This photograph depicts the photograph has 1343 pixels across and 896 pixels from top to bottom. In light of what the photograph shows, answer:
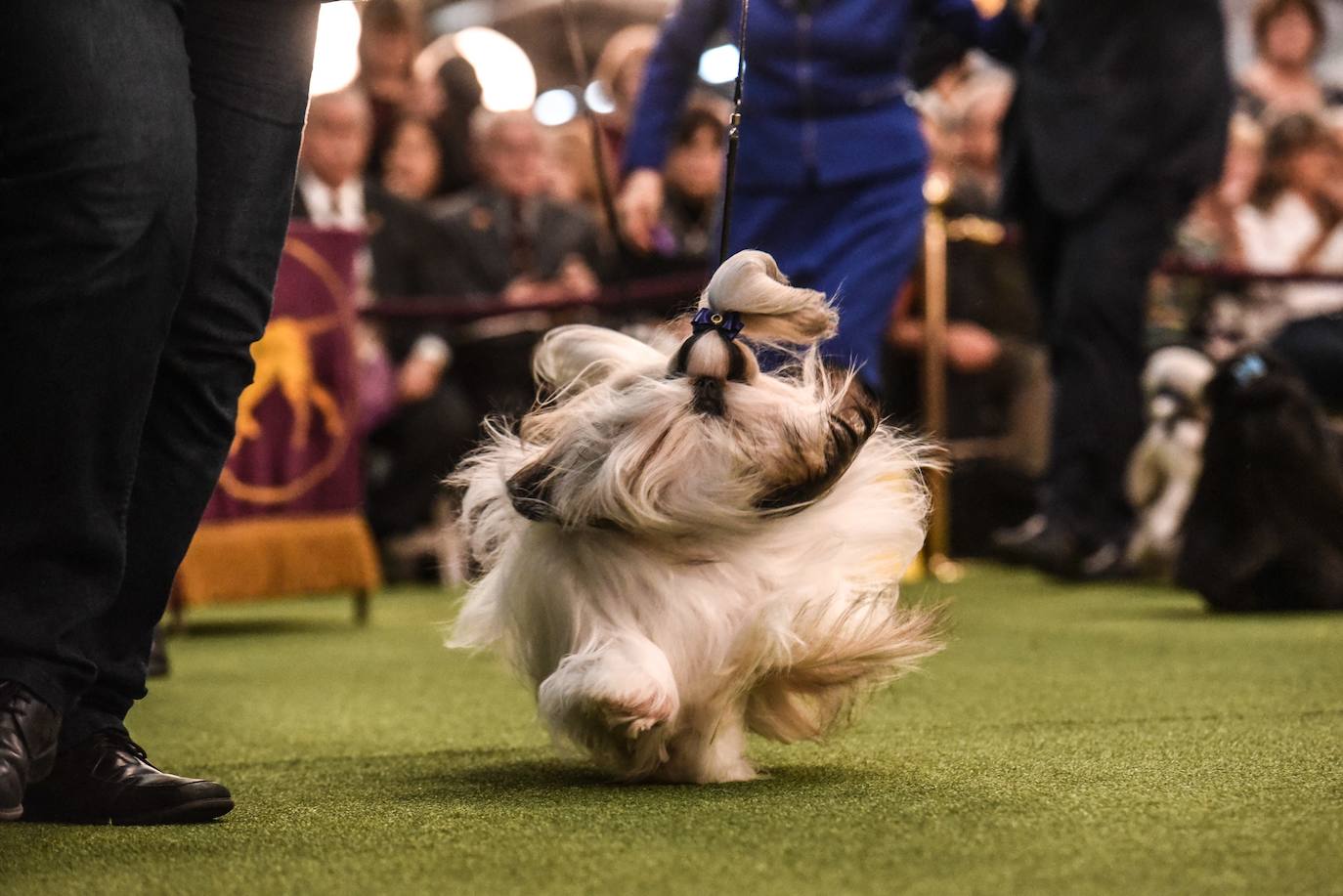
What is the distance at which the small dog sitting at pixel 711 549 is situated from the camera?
Result: 1.88 metres

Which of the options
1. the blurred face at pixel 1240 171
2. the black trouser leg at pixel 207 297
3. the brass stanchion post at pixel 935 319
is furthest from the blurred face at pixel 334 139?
the black trouser leg at pixel 207 297

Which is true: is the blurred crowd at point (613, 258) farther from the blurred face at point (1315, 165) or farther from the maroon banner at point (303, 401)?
the maroon banner at point (303, 401)

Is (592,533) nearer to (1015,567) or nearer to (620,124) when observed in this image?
(1015,567)

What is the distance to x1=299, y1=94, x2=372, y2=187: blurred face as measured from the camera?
593 cm

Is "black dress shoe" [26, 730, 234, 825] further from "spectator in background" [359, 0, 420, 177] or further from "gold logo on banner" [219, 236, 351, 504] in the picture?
"spectator in background" [359, 0, 420, 177]

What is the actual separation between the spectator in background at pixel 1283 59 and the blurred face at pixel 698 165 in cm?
227

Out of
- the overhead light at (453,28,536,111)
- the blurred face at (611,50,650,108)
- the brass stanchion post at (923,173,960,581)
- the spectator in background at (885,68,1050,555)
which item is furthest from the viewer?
the overhead light at (453,28,536,111)

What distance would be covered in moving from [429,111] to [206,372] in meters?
5.53

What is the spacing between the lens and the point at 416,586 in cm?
617

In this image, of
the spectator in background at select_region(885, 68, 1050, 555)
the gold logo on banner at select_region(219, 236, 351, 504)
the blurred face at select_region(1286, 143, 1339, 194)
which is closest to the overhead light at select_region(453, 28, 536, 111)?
the spectator in background at select_region(885, 68, 1050, 555)

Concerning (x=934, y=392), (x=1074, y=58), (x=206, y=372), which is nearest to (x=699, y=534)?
(x=206, y=372)

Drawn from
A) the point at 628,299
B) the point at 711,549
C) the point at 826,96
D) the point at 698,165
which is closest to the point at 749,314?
the point at 711,549

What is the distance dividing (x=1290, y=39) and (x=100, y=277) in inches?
260

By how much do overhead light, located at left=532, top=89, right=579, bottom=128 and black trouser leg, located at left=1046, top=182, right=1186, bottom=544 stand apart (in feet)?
31.2
